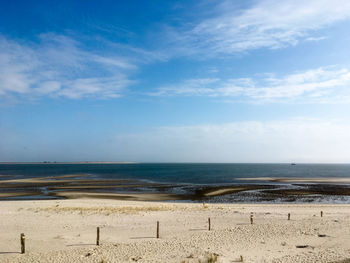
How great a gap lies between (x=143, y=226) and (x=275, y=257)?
512 inches

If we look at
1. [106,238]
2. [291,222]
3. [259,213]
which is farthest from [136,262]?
[259,213]

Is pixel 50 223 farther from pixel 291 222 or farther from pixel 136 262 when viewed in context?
pixel 291 222

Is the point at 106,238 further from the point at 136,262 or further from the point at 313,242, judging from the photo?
the point at 313,242

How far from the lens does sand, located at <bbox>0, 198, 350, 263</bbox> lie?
19125mm

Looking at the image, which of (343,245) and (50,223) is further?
(50,223)

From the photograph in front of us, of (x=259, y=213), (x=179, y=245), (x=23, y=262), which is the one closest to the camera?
(x=23, y=262)

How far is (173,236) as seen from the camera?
2406 cm

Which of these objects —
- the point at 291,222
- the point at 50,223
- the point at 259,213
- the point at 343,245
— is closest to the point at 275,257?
the point at 343,245

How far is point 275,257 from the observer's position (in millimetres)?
19016

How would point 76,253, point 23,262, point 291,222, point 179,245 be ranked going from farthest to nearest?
point 291,222, point 179,245, point 76,253, point 23,262

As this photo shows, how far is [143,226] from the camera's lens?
2730cm

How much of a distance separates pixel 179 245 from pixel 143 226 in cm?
680

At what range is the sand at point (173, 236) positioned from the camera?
1912 centimetres

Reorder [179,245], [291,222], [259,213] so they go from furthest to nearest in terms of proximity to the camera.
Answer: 1. [259,213]
2. [291,222]
3. [179,245]
